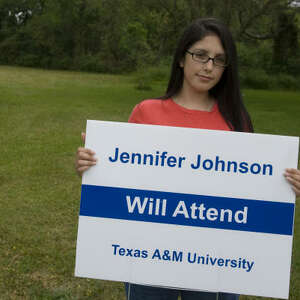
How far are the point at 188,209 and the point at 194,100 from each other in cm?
46

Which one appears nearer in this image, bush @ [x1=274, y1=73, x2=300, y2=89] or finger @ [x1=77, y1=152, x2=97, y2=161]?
finger @ [x1=77, y1=152, x2=97, y2=161]

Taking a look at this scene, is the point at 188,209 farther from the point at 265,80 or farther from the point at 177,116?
the point at 265,80

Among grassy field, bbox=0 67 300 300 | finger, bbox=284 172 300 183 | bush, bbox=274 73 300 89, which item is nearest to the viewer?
finger, bbox=284 172 300 183

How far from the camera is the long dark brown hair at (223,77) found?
1789 mm

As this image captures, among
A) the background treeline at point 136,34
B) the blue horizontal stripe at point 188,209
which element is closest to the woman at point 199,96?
the blue horizontal stripe at point 188,209

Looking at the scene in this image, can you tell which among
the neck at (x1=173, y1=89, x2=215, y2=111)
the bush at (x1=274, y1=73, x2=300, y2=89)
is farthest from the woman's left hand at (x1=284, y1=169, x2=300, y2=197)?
the bush at (x1=274, y1=73, x2=300, y2=89)

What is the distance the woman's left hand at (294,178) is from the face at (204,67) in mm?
467

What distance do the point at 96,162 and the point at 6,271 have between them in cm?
226

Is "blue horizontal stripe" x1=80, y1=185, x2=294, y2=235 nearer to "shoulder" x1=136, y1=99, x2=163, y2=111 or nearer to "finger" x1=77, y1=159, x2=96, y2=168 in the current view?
"finger" x1=77, y1=159, x2=96, y2=168

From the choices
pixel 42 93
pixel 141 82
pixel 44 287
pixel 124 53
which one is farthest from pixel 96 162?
pixel 124 53

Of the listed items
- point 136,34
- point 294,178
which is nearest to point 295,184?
point 294,178

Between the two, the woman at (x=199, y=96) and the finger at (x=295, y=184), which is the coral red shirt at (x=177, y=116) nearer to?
the woman at (x=199, y=96)

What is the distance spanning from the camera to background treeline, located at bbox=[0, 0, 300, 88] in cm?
1617

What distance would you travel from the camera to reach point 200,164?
179cm
